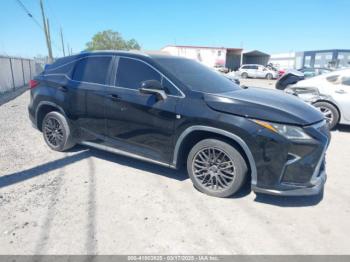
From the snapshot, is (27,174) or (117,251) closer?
(117,251)

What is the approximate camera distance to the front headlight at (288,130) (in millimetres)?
2969

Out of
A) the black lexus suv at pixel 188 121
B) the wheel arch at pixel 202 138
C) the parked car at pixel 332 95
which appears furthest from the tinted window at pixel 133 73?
the parked car at pixel 332 95

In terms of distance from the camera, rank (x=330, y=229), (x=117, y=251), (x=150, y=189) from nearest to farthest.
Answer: (x=117, y=251), (x=330, y=229), (x=150, y=189)

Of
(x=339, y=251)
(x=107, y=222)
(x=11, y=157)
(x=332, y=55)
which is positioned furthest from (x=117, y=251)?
(x=332, y=55)

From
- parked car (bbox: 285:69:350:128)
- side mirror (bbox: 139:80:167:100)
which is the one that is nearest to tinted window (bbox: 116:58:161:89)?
side mirror (bbox: 139:80:167:100)

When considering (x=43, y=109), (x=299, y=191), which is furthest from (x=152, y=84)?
(x=43, y=109)

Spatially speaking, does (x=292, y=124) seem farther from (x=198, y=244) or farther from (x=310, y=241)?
(x=198, y=244)

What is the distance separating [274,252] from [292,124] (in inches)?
53.2

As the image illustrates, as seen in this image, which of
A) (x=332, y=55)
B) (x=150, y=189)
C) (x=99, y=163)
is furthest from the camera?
(x=332, y=55)

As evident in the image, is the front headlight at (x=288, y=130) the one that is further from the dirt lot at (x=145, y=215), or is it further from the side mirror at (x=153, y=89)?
the side mirror at (x=153, y=89)

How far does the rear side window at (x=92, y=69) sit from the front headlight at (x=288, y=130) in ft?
8.24

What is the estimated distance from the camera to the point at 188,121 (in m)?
3.41

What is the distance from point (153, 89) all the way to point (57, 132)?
2324 mm

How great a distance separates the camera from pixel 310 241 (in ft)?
8.94
